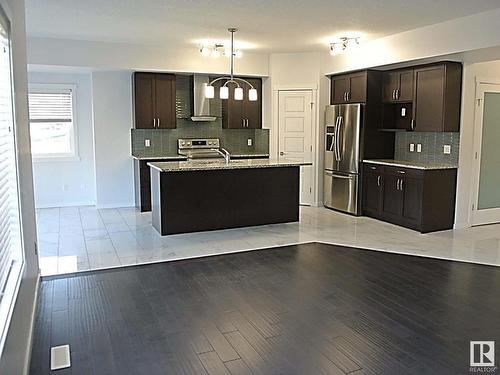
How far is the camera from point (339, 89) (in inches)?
295

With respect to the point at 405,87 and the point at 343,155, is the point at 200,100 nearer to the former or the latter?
the point at 343,155

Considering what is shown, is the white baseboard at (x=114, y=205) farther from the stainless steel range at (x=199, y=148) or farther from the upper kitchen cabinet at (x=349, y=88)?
the upper kitchen cabinet at (x=349, y=88)

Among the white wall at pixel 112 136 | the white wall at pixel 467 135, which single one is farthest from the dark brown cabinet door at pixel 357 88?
the white wall at pixel 112 136

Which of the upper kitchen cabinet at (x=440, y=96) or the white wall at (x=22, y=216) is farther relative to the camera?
the upper kitchen cabinet at (x=440, y=96)

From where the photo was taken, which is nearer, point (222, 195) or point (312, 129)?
point (222, 195)

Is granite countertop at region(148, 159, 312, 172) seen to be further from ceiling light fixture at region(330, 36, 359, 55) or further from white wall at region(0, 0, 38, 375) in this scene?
white wall at region(0, 0, 38, 375)

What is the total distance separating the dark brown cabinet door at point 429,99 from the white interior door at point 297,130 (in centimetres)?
198

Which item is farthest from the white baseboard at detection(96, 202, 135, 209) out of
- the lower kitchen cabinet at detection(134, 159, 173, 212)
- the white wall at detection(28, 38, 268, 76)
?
the white wall at detection(28, 38, 268, 76)

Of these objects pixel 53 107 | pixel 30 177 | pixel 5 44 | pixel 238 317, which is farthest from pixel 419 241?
pixel 53 107

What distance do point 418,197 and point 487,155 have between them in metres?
1.49

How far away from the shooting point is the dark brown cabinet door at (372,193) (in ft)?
22.2

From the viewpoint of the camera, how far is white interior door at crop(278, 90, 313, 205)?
783cm

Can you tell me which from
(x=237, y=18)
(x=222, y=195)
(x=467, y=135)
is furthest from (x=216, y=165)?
(x=467, y=135)

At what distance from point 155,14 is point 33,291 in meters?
3.34
